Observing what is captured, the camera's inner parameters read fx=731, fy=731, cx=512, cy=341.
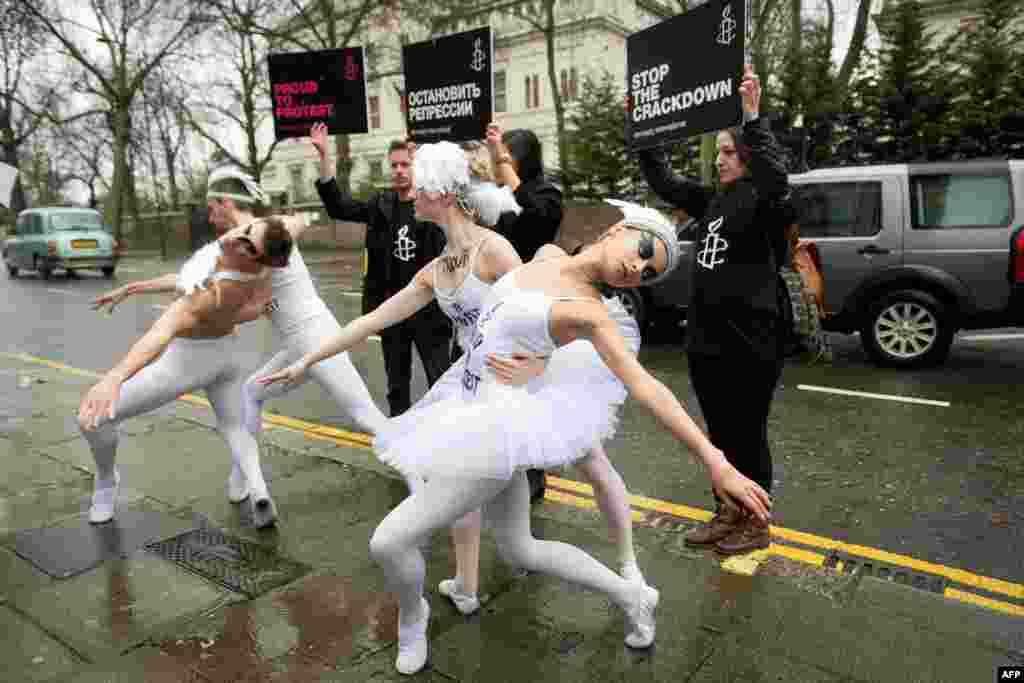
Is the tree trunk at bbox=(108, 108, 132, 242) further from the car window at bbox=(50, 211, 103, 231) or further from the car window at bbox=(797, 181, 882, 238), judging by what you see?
the car window at bbox=(797, 181, 882, 238)

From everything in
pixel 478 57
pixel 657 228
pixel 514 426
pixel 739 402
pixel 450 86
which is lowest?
pixel 739 402

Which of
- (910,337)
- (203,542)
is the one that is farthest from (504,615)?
(910,337)

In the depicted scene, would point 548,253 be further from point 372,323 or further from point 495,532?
point 495,532

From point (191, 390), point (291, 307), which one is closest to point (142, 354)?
point (191, 390)

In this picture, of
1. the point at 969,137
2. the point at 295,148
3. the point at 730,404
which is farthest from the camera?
the point at 295,148

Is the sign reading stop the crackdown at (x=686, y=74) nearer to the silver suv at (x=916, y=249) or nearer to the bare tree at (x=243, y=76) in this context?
the silver suv at (x=916, y=249)

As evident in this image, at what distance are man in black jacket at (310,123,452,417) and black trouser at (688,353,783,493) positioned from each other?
1.47 meters

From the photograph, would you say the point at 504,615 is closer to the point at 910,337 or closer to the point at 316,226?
the point at 910,337

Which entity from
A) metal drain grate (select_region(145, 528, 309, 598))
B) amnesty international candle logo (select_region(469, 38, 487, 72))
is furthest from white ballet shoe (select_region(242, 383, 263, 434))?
amnesty international candle logo (select_region(469, 38, 487, 72))

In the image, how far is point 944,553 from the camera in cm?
368

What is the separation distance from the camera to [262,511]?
3.94 m

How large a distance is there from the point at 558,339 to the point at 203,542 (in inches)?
97.7

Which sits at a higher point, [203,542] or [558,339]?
[558,339]

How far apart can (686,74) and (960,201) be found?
4.17 metres
